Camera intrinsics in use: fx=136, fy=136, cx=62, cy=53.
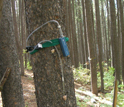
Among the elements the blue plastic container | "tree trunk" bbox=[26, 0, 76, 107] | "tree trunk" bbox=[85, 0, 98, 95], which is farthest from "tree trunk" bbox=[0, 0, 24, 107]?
"tree trunk" bbox=[85, 0, 98, 95]

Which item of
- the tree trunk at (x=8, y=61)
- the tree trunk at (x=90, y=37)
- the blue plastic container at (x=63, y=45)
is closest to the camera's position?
the blue plastic container at (x=63, y=45)

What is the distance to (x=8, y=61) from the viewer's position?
3922 mm

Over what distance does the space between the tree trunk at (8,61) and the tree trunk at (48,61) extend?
253cm

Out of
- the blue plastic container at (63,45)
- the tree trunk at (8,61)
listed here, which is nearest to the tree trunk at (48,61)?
the blue plastic container at (63,45)

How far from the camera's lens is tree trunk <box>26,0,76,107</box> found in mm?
1608

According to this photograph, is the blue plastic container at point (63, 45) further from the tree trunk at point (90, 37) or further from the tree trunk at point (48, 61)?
the tree trunk at point (90, 37)

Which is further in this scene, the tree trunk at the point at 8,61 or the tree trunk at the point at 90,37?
the tree trunk at the point at 90,37

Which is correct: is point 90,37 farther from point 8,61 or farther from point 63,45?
point 63,45

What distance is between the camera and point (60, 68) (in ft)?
5.37

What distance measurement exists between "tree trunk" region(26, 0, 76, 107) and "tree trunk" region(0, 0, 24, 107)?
8.30 feet

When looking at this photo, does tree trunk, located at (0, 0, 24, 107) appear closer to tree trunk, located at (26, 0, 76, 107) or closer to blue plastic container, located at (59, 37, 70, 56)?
tree trunk, located at (26, 0, 76, 107)

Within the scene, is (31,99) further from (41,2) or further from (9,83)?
(41,2)

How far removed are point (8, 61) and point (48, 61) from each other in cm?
269

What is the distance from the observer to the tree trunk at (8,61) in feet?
12.8
